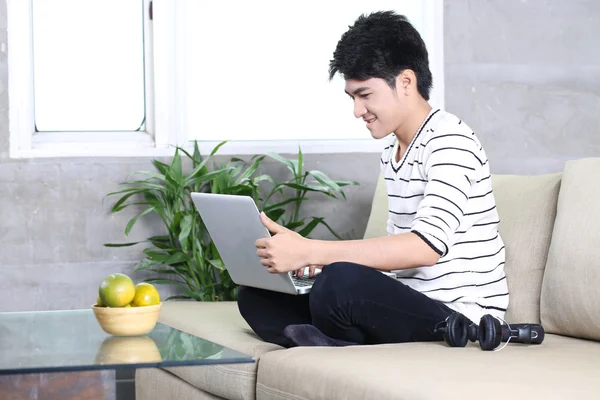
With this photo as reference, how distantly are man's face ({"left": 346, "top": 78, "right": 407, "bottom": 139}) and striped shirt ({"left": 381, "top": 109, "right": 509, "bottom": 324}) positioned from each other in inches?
2.7

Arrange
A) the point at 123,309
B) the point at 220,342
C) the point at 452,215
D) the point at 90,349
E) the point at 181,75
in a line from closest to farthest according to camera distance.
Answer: the point at 90,349 → the point at 123,309 → the point at 452,215 → the point at 220,342 → the point at 181,75

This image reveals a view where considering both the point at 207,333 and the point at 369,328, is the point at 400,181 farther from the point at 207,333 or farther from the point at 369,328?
the point at 207,333

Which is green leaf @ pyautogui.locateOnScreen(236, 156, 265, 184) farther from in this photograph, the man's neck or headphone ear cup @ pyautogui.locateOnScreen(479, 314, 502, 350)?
headphone ear cup @ pyautogui.locateOnScreen(479, 314, 502, 350)

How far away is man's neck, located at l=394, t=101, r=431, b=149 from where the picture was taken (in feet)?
7.45

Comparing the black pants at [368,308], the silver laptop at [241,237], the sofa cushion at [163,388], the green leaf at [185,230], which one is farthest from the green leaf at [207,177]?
the black pants at [368,308]

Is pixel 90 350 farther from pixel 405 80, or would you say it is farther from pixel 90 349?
pixel 405 80

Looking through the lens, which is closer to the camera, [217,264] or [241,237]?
[241,237]

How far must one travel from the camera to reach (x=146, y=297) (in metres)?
1.99

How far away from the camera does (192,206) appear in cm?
340

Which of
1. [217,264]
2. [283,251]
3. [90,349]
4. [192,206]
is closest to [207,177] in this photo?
[192,206]

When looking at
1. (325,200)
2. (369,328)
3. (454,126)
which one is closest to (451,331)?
(369,328)

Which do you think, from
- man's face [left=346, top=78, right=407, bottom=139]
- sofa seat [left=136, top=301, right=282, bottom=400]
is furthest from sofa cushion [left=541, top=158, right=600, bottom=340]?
sofa seat [left=136, top=301, right=282, bottom=400]

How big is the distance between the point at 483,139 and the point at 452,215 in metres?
1.85

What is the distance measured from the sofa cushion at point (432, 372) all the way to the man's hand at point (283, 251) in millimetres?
188
